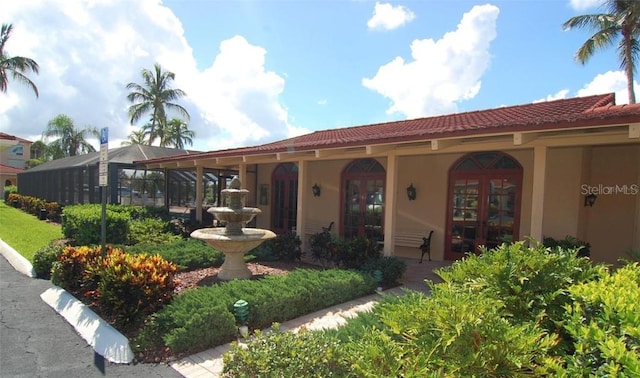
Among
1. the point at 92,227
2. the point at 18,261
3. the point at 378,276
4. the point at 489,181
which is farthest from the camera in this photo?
the point at 92,227

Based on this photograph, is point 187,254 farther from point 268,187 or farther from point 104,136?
point 268,187

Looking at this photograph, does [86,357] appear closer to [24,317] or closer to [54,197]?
[24,317]

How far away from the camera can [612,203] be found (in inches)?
298

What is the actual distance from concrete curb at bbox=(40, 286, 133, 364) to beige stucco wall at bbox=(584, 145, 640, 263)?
29.0ft

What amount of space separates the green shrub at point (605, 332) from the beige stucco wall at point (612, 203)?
625cm

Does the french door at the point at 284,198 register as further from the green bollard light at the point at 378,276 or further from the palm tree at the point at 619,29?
the palm tree at the point at 619,29

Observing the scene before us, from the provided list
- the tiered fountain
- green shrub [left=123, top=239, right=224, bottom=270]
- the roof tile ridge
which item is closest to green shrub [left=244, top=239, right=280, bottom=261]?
green shrub [left=123, top=239, right=224, bottom=270]

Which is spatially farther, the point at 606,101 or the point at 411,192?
the point at 411,192

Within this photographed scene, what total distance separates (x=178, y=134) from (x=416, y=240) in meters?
32.3

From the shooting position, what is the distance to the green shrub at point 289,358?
2.58m

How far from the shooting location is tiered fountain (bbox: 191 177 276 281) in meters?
6.38

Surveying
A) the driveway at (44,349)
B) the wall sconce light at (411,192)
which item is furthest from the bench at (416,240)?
the driveway at (44,349)

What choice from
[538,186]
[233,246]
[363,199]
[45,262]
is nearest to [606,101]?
[538,186]

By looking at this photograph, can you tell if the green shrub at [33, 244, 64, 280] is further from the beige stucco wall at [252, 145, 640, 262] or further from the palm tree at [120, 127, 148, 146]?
the palm tree at [120, 127, 148, 146]
